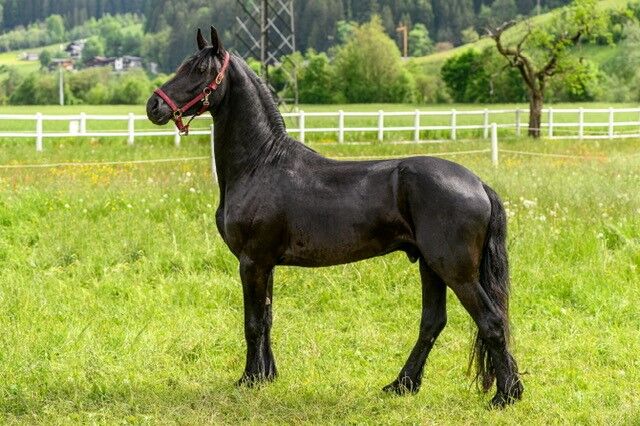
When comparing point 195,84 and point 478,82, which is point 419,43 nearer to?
point 478,82

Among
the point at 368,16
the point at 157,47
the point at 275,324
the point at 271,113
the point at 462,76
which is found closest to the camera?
the point at 271,113

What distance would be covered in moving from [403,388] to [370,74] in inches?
3343

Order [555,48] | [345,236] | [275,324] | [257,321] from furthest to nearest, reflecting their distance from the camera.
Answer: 1. [555,48]
2. [275,324]
3. [257,321]
4. [345,236]

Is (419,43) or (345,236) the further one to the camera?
(419,43)

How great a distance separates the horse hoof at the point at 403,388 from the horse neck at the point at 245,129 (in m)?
1.67

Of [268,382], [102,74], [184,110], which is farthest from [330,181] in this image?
[102,74]

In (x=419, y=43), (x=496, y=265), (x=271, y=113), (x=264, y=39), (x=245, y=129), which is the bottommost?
(x=496, y=265)

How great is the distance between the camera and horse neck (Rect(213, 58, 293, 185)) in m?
5.75

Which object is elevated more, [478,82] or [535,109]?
[478,82]

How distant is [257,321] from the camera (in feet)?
18.9

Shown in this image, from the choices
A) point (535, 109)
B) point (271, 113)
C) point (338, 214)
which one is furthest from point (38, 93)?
point (338, 214)

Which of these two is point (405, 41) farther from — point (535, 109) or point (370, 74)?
point (535, 109)

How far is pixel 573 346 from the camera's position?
6836 mm

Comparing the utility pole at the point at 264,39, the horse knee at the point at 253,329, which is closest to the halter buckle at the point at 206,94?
the horse knee at the point at 253,329
